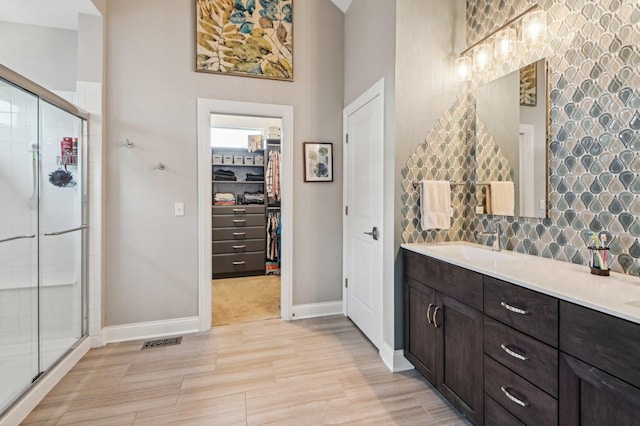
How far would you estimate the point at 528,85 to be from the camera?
186cm

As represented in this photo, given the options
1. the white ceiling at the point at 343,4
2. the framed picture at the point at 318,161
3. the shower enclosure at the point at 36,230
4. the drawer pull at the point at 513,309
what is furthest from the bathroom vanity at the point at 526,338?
the white ceiling at the point at 343,4

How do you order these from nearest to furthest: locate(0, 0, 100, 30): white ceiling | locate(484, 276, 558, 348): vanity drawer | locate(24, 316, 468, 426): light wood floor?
locate(484, 276, 558, 348): vanity drawer
locate(24, 316, 468, 426): light wood floor
locate(0, 0, 100, 30): white ceiling

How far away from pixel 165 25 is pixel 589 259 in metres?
3.66

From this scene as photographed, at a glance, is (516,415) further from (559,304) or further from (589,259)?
(589,259)

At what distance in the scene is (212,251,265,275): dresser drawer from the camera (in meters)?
4.73

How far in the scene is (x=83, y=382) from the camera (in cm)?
207

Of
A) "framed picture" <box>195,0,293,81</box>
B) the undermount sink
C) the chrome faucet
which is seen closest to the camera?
the undermount sink

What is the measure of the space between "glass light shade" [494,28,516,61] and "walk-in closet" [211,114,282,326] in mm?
3398

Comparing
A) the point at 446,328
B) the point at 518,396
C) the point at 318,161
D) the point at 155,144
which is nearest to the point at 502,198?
the point at 446,328

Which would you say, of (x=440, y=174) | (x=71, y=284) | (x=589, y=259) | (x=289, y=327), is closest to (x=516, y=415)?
(x=589, y=259)

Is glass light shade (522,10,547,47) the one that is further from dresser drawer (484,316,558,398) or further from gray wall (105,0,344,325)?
gray wall (105,0,344,325)

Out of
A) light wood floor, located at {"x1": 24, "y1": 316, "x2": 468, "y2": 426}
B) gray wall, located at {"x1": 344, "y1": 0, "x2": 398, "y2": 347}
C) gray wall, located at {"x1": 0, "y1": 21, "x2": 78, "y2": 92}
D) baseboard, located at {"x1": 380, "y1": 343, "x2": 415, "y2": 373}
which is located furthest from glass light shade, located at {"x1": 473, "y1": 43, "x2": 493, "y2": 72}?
gray wall, located at {"x1": 0, "y1": 21, "x2": 78, "y2": 92}

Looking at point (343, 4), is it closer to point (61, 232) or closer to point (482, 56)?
point (482, 56)

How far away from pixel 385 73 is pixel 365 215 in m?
1.19
